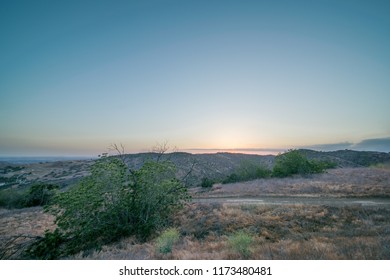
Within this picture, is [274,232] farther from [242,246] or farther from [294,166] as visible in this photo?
[294,166]

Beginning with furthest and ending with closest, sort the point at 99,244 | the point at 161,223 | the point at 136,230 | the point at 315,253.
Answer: the point at 161,223, the point at 136,230, the point at 99,244, the point at 315,253

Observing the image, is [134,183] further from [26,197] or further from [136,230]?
[26,197]

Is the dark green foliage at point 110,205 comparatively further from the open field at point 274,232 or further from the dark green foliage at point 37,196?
the dark green foliage at point 37,196

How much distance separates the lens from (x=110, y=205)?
1050cm

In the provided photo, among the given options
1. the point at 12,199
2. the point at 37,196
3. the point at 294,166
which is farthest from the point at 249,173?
the point at 12,199

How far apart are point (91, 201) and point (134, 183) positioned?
6.34 feet

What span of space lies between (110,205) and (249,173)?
69.3ft

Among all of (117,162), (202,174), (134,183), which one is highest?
(117,162)

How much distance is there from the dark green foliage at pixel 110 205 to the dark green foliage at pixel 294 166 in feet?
61.2

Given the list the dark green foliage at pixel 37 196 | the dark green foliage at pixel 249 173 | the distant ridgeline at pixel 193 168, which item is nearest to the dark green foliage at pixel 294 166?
the dark green foliage at pixel 249 173
